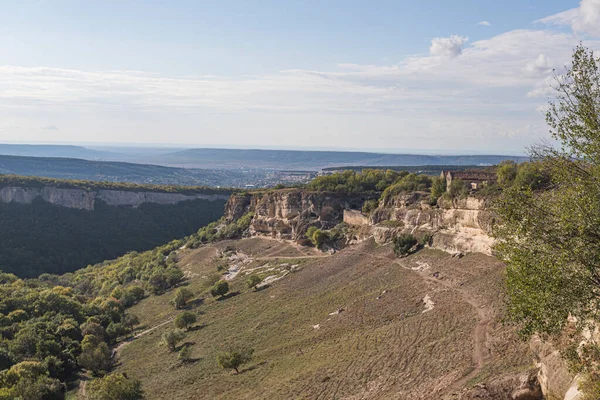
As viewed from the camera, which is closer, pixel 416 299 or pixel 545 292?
pixel 545 292

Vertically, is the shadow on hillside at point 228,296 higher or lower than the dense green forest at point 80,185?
lower

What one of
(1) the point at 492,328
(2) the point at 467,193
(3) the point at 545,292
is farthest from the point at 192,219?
(3) the point at 545,292

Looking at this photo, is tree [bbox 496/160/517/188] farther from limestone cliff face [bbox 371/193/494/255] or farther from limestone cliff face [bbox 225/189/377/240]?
limestone cliff face [bbox 225/189/377/240]

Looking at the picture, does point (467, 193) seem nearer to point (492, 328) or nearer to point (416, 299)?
point (416, 299)

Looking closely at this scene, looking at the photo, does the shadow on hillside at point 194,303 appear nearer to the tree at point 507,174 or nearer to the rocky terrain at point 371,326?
the rocky terrain at point 371,326

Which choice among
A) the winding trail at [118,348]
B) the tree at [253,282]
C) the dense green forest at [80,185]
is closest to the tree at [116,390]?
the winding trail at [118,348]
